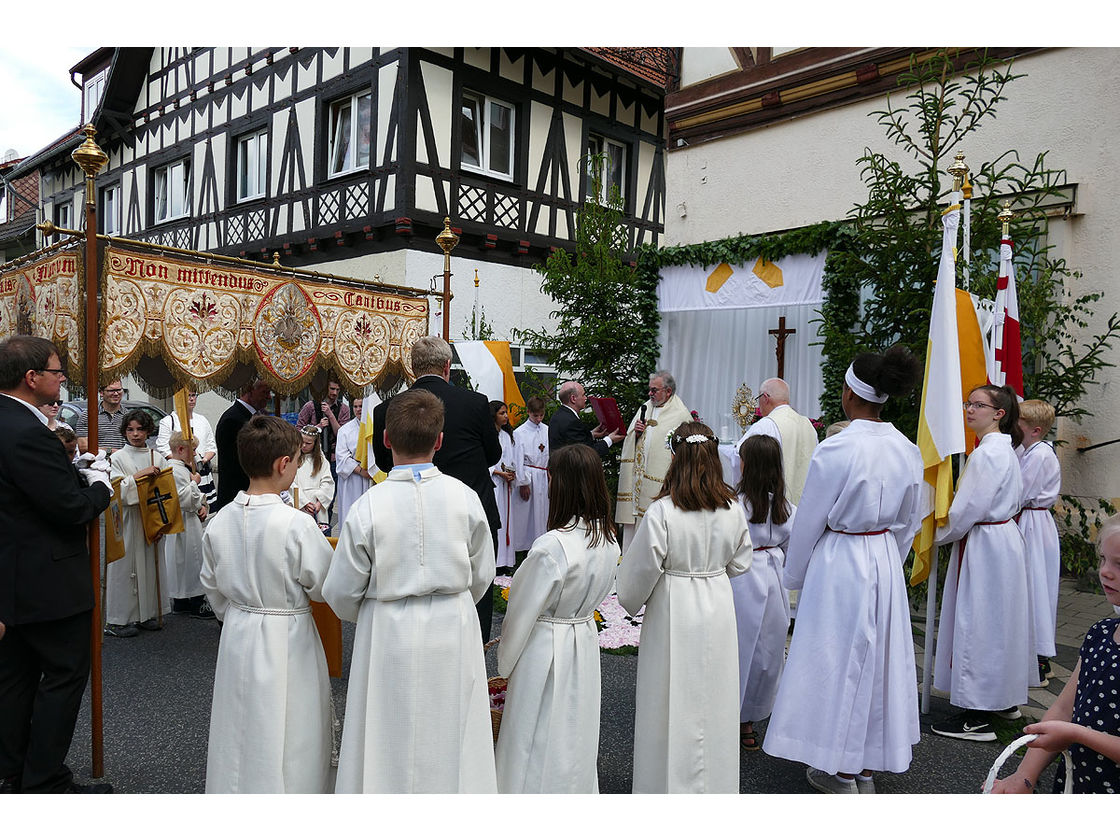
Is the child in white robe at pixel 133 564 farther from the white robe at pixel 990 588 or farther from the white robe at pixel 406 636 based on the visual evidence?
the white robe at pixel 990 588

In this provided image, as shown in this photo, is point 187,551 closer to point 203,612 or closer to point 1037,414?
point 203,612

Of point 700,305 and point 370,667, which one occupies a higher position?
point 700,305

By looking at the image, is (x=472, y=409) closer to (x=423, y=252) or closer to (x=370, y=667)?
(x=370, y=667)

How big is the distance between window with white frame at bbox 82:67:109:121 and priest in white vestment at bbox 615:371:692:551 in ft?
53.8

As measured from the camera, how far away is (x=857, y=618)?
11.2 feet

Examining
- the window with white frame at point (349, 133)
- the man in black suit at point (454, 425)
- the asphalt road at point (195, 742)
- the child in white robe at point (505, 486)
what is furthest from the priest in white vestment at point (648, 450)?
the window with white frame at point (349, 133)

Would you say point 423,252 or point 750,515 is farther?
point 423,252

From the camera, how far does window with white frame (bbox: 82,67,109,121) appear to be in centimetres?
→ 1786

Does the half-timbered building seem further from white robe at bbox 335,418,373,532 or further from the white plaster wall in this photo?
the white plaster wall

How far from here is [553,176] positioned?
14398 mm

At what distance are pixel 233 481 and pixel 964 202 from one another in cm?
522

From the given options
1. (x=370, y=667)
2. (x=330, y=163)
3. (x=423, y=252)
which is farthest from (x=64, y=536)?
(x=330, y=163)

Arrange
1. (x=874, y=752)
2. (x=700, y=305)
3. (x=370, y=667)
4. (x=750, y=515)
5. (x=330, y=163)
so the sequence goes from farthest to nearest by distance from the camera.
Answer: (x=330, y=163)
(x=700, y=305)
(x=750, y=515)
(x=874, y=752)
(x=370, y=667)

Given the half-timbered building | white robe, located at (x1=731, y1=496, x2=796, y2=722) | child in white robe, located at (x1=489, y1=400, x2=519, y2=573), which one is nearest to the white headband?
white robe, located at (x1=731, y1=496, x2=796, y2=722)
